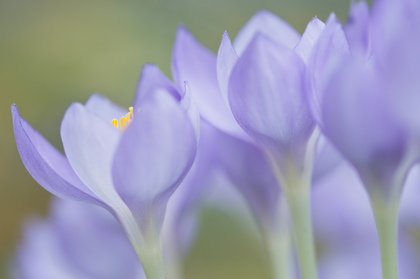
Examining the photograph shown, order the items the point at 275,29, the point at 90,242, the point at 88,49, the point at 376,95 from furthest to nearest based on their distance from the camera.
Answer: the point at 88,49 → the point at 90,242 → the point at 275,29 → the point at 376,95

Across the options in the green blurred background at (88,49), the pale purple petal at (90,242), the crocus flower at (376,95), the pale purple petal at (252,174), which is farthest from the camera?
the green blurred background at (88,49)

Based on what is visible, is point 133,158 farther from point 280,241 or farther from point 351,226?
point 351,226


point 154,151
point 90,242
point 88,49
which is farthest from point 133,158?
point 88,49

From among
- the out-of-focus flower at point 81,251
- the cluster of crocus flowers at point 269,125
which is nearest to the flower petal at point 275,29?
the cluster of crocus flowers at point 269,125

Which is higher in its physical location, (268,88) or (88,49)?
(88,49)

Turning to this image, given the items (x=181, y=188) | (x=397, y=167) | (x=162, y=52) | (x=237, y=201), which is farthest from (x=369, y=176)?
(x=162, y=52)

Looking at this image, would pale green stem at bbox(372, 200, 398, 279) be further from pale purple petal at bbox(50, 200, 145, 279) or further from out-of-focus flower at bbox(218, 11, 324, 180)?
pale purple petal at bbox(50, 200, 145, 279)

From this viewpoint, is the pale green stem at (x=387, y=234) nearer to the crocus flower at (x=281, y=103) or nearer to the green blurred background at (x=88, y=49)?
the crocus flower at (x=281, y=103)
